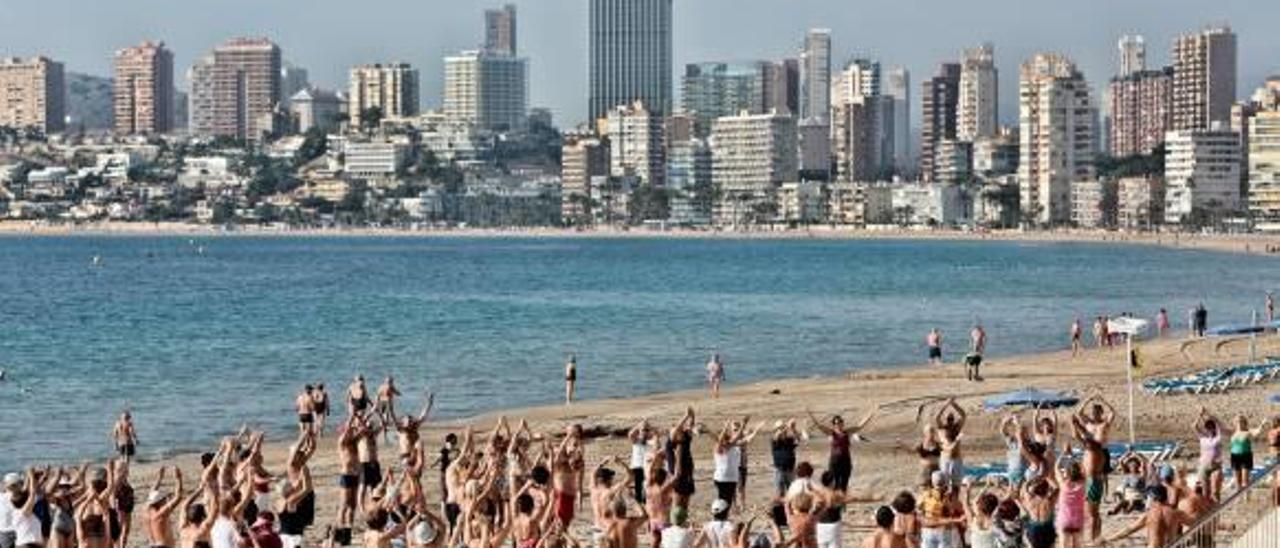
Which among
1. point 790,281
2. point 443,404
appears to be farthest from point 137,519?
point 790,281

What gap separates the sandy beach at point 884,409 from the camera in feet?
74.4

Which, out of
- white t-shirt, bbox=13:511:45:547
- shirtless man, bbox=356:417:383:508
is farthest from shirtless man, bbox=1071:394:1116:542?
white t-shirt, bbox=13:511:45:547

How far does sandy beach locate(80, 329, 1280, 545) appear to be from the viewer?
2269 centimetres

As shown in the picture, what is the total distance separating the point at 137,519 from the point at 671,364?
2677cm

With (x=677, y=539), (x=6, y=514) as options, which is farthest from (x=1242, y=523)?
(x=6, y=514)

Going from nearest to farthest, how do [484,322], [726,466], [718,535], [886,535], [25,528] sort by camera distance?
[886,535] < [718,535] < [25,528] < [726,466] < [484,322]

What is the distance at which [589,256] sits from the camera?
155m

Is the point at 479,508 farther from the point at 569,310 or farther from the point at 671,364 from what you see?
the point at 569,310

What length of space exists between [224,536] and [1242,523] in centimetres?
635

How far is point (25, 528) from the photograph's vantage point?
14961 millimetres

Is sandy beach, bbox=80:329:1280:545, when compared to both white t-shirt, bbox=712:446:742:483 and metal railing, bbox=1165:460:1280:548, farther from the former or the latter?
metal railing, bbox=1165:460:1280:548

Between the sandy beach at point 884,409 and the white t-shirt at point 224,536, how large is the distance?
175 inches

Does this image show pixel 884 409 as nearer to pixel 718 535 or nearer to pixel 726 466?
pixel 726 466

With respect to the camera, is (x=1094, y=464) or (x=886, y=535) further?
(x=1094, y=464)
